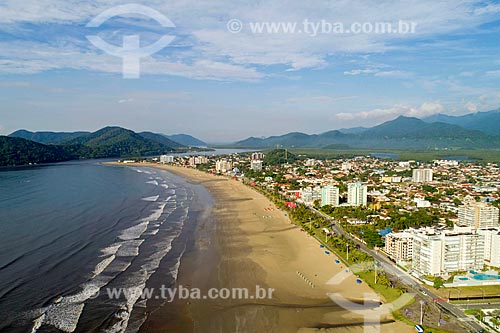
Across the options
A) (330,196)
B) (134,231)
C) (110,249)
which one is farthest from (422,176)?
(110,249)

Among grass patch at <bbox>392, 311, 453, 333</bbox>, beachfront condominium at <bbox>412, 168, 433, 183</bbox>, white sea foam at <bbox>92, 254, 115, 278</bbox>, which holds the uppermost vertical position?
beachfront condominium at <bbox>412, 168, 433, 183</bbox>

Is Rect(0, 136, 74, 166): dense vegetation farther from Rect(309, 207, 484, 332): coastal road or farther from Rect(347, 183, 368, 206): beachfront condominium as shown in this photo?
Rect(309, 207, 484, 332): coastal road

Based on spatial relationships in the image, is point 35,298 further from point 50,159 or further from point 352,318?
point 50,159

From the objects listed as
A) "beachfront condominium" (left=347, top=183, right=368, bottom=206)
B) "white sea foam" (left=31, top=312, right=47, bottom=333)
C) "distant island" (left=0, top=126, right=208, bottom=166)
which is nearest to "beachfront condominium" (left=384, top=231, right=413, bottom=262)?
"beachfront condominium" (left=347, top=183, right=368, bottom=206)

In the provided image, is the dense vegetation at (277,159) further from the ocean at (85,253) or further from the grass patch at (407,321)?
the grass patch at (407,321)

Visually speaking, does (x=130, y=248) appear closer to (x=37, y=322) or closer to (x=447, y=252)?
(x=37, y=322)

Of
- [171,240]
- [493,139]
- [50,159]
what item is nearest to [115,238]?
[171,240]
